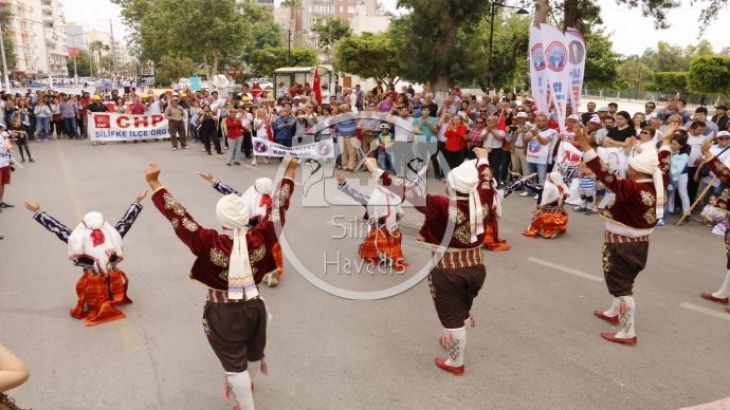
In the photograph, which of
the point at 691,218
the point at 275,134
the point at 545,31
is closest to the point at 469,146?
the point at 545,31

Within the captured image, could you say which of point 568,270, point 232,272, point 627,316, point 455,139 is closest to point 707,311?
point 627,316

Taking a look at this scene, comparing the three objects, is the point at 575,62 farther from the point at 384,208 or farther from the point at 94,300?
the point at 94,300

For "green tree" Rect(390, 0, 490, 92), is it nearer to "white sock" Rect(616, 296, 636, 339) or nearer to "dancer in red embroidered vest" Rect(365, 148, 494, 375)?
"white sock" Rect(616, 296, 636, 339)

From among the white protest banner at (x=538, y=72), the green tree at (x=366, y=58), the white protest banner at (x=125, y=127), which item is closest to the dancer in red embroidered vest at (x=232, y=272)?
the white protest banner at (x=538, y=72)

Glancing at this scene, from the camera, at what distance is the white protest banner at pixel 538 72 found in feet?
39.6

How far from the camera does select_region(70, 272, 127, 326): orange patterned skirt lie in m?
5.83

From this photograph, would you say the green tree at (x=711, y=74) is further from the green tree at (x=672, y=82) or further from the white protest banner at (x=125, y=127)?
the white protest banner at (x=125, y=127)

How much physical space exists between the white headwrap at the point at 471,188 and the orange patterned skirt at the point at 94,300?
3.87m

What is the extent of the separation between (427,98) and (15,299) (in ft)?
39.3

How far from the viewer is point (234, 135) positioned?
1538 cm

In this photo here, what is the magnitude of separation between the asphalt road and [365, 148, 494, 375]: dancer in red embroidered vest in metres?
0.59

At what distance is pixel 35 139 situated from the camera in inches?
813

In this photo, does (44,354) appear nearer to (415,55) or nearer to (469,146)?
(469,146)

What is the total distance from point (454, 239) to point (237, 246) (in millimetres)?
1773
